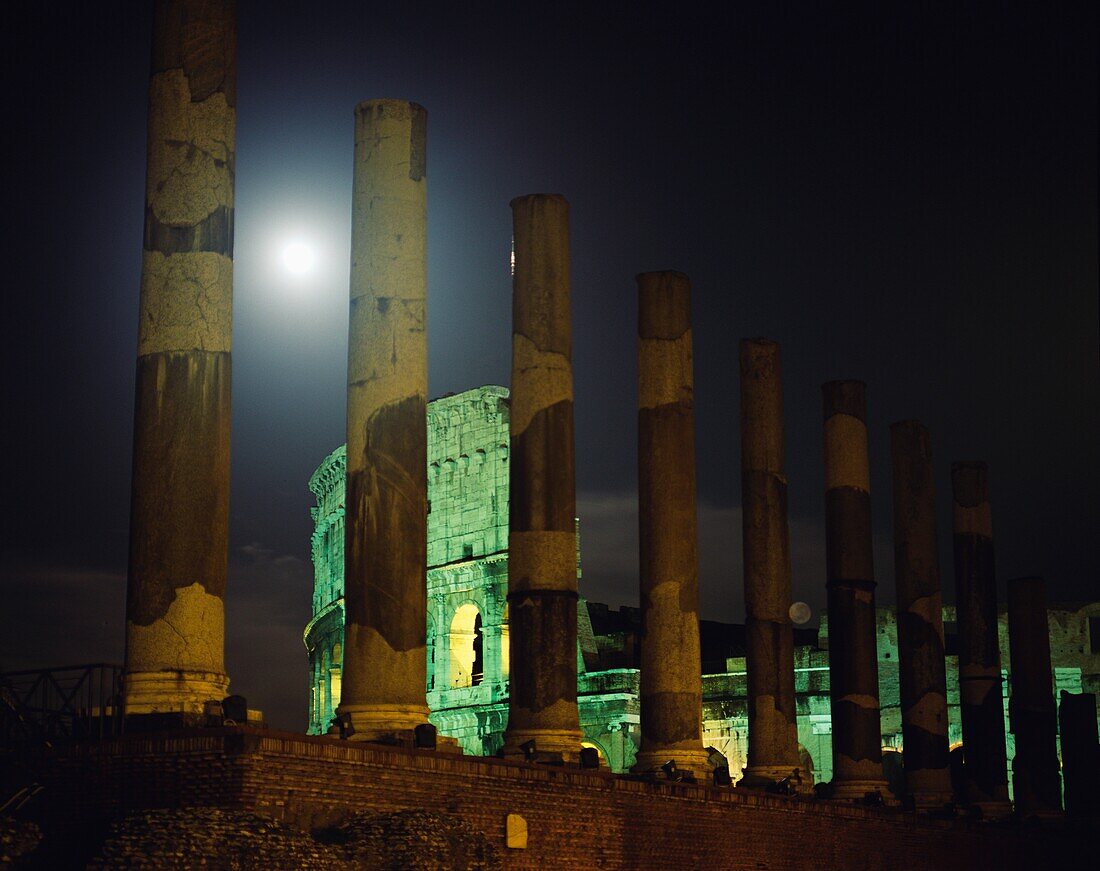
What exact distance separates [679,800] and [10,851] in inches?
394

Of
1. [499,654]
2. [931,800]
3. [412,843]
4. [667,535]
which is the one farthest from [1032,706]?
[412,843]

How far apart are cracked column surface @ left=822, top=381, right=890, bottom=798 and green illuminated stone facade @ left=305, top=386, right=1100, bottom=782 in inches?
590

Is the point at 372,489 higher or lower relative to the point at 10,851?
higher

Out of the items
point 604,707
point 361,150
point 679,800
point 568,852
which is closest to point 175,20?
point 361,150

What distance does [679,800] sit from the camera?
73.3 feet

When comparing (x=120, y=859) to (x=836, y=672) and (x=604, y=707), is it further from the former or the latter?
(x=604, y=707)

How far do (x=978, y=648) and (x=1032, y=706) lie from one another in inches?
74.3

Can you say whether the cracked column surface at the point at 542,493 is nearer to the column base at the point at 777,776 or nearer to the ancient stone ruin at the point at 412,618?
the ancient stone ruin at the point at 412,618

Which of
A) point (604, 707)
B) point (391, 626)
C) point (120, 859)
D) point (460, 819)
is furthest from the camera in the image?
point (604, 707)

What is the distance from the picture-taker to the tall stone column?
28109 millimetres

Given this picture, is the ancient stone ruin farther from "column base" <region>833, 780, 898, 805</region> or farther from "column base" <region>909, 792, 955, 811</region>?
"column base" <region>909, 792, 955, 811</region>

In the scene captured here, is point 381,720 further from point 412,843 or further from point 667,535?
point 667,535

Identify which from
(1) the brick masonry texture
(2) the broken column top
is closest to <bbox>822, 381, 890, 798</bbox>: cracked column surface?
(2) the broken column top

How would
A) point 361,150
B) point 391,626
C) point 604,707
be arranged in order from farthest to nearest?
point 604,707 < point 361,150 < point 391,626
